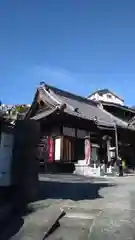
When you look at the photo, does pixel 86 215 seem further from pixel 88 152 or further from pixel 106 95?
pixel 106 95

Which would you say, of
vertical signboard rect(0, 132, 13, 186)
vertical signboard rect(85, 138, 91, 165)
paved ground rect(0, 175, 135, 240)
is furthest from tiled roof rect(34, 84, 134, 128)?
vertical signboard rect(0, 132, 13, 186)

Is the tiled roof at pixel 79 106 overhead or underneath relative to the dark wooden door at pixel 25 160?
overhead

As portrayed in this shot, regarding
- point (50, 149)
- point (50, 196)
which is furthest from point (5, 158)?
point (50, 149)

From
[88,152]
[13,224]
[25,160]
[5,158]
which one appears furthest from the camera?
[88,152]

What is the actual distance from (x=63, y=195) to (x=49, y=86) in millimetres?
18367

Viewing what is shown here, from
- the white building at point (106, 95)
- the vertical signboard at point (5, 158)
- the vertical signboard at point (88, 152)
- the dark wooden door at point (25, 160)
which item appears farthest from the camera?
the white building at point (106, 95)

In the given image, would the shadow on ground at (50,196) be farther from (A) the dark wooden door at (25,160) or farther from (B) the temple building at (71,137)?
(B) the temple building at (71,137)

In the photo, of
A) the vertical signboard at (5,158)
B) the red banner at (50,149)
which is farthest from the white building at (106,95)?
the vertical signboard at (5,158)

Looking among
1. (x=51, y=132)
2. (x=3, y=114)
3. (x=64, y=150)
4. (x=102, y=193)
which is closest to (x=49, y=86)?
(x=51, y=132)

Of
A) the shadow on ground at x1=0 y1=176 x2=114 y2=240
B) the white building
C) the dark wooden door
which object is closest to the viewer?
the shadow on ground at x1=0 y1=176 x2=114 y2=240

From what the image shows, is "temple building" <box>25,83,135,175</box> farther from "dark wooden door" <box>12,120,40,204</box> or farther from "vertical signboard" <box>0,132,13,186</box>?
"vertical signboard" <box>0,132,13,186</box>

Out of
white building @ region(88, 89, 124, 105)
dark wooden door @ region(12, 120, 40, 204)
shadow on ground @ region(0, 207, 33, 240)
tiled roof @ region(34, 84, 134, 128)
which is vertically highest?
white building @ region(88, 89, 124, 105)

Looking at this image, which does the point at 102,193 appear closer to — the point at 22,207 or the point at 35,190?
the point at 35,190

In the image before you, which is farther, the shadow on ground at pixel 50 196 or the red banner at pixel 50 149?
the red banner at pixel 50 149
